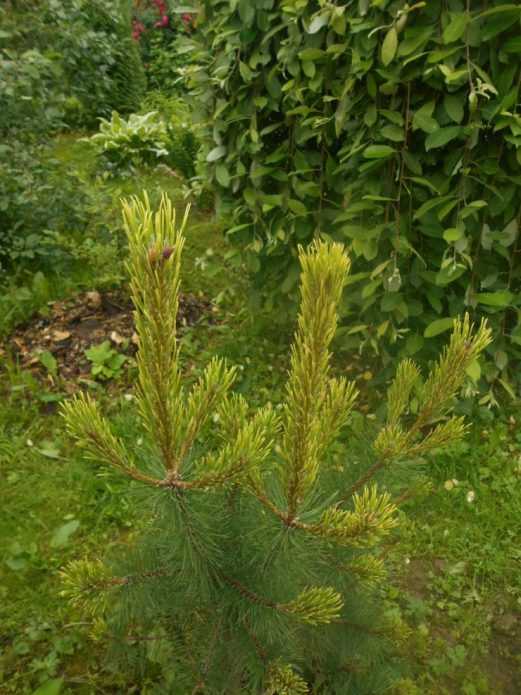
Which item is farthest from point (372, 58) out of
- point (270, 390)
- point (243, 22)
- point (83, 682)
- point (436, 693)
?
point (83, 682)

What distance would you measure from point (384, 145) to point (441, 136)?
0.23 meters

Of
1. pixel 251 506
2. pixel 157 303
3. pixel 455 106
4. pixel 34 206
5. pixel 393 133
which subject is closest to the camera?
pixel 157 303

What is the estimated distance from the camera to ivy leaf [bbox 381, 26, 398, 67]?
74.8 inches

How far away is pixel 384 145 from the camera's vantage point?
85.8 inches

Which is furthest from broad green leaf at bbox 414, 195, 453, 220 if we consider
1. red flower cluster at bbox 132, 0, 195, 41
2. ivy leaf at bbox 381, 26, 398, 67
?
red flower cluster at bbox 132, 0, 195, 41

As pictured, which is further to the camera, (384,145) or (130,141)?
(130,141)

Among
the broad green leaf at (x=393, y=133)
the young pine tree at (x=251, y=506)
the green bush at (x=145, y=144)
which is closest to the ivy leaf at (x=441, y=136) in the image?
the broad green leaf at (x=393, y=133)

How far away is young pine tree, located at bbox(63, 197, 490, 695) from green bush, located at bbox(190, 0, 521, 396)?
1090 mm

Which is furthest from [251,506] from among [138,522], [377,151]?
[377,151]

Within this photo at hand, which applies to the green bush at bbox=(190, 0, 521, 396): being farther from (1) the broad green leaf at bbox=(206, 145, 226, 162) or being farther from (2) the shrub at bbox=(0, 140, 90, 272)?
(2) the shrub at bbox=(0, 140, 90, 272)

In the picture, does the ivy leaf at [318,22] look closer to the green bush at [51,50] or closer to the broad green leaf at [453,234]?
the broad green leaf at [453,234]

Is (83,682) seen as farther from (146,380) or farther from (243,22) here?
(243,22)

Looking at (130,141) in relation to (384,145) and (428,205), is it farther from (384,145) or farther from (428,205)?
(428,205)

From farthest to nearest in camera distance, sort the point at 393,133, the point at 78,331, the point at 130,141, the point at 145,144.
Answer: the point at 145,144 → the point at 130,141 → the point at 78,331 → the point at 393,133
